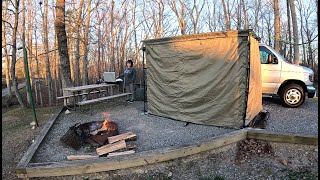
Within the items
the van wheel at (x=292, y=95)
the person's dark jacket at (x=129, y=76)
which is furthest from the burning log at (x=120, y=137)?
the van wheel at (x=292, y=95)

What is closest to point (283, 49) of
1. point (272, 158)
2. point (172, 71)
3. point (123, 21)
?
A: point (123, 21)

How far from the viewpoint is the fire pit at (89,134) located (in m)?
5.82

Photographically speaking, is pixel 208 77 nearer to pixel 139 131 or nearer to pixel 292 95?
pixel 139 131

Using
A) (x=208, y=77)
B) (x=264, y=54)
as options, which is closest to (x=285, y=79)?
(x=264, y=54)

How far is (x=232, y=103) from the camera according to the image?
6.64 m

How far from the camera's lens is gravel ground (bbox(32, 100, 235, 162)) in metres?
5.54

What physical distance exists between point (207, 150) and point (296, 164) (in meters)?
1.64

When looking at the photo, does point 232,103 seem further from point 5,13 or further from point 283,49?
point 283,49

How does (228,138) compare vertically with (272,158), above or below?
above

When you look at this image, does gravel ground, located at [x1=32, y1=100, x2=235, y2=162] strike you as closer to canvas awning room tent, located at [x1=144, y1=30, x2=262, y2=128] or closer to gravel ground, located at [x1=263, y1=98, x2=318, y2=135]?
canvas awning room tent, located at [x1=144, y1=30, x2=262, y2=128]

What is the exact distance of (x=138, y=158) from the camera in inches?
182

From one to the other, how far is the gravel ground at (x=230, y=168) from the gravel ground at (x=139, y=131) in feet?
1.74

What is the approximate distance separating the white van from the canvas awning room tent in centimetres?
118

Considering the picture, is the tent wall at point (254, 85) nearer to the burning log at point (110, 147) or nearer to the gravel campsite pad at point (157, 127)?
the gravel campsite pad at point (157, 127)
